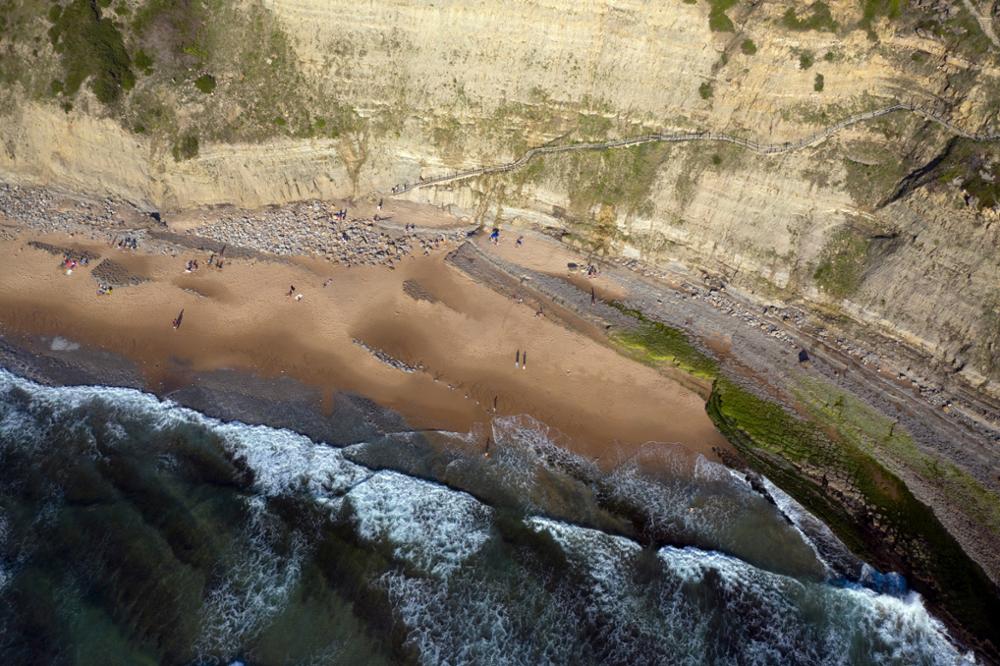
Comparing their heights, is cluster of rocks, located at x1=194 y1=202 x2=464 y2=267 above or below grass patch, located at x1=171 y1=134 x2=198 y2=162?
below

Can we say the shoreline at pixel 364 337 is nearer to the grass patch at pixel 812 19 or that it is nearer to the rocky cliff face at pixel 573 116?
the rocky cliff face at pixel 573 116

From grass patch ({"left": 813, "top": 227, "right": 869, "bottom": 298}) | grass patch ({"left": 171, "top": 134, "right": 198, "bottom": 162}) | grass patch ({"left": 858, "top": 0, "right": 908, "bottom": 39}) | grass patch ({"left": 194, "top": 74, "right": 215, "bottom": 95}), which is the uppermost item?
grass patch ({"left": 858, "top": 0, "right": 908, "bottom": 39})

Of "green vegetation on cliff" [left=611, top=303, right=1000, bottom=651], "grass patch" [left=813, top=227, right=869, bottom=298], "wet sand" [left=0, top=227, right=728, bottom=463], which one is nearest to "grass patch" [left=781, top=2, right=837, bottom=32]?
"grass patch" [left=813, top=227, right=869, bottom=298]

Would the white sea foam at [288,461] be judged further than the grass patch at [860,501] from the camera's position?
Yes

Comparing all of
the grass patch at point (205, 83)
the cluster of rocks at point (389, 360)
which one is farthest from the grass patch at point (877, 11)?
the grass patch at point (205, 83)

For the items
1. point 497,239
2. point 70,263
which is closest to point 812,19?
point 497,239

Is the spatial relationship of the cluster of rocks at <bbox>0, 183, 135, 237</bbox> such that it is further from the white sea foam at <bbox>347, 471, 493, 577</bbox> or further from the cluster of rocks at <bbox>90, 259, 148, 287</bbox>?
the white sea foam at <bbox>347, 471, 493, 577</bbox>
